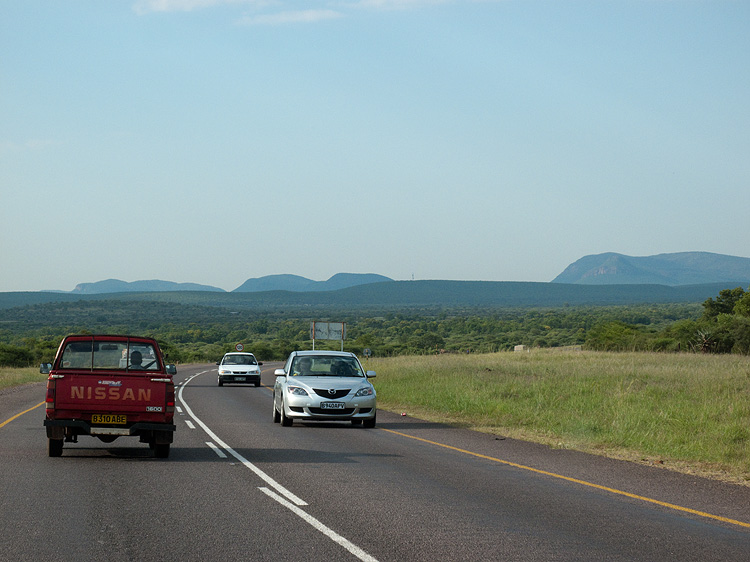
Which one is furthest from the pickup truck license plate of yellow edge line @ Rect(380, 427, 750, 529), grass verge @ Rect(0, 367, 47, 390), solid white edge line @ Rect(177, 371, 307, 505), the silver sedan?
grass verge @ Rect(0, 367, 47, 390)

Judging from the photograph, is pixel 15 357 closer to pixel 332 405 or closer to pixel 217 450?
pixel 332 405

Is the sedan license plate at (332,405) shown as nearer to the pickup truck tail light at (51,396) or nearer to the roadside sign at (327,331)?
the pickup truck tail light at (51,396)

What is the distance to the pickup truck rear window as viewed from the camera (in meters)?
14.6

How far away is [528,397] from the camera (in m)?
26.0

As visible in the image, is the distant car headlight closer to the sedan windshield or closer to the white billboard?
the sedan windshield

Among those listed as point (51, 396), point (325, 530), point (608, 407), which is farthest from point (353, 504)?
point (608, 407)

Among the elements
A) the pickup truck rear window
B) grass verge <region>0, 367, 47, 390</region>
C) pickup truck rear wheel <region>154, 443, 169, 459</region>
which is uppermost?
the pickup truck rear window

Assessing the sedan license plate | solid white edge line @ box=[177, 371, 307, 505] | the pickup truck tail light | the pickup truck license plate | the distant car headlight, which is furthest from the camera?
the distant car headlight

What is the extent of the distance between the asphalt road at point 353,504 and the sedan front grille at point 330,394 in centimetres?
255

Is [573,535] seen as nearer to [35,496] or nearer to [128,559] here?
[128,559]

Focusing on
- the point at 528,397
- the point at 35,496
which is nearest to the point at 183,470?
the point at 35,496

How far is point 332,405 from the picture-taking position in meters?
19.7

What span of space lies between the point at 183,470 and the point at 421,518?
4.83 metres

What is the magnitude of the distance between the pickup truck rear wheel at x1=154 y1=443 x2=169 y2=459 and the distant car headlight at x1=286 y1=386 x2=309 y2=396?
18.7 ft
